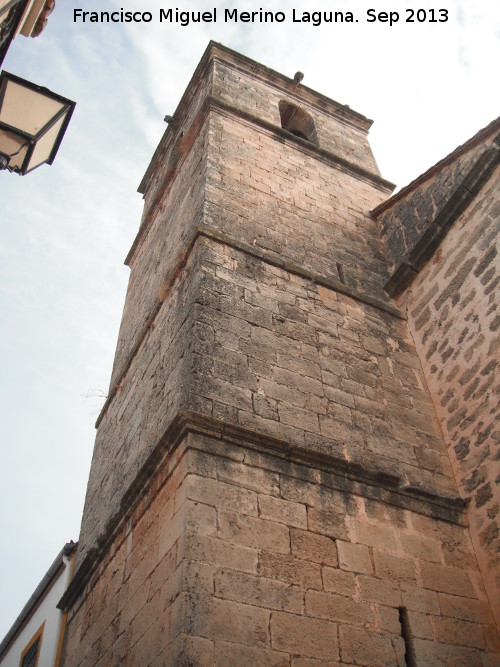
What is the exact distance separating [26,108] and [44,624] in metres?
5.45

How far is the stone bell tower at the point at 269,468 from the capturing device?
10.4 feet

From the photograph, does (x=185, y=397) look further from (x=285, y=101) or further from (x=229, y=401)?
(x=285, y=101)

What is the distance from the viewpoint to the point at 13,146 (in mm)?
2887

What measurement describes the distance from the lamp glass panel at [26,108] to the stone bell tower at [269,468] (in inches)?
70.8

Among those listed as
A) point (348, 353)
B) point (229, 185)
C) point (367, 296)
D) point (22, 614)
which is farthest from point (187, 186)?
point (22, 614)

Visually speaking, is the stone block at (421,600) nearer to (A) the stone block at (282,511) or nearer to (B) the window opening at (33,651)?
(A) the stone block at (282,511)

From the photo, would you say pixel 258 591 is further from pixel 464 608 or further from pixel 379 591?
pixel 464 608

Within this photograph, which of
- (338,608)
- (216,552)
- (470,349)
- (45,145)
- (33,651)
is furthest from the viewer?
(33,651)

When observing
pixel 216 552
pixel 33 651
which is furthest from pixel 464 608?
pixel 33 651

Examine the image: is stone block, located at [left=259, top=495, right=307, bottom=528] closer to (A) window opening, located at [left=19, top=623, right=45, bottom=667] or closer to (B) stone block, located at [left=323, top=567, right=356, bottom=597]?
(B) stone block, located at [left=323, top=567, right=356, bottom=597]

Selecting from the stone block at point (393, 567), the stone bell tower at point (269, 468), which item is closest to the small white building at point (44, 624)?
the stone bell tower at point (269, 468)

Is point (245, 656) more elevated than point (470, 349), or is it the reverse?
point (470, 349)

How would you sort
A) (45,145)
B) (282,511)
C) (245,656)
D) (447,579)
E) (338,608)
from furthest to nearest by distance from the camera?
(447,579) < (282,511) < (338,608) < (45,145) < (245,656)

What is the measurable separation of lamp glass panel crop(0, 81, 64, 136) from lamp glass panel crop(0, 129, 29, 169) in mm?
50
